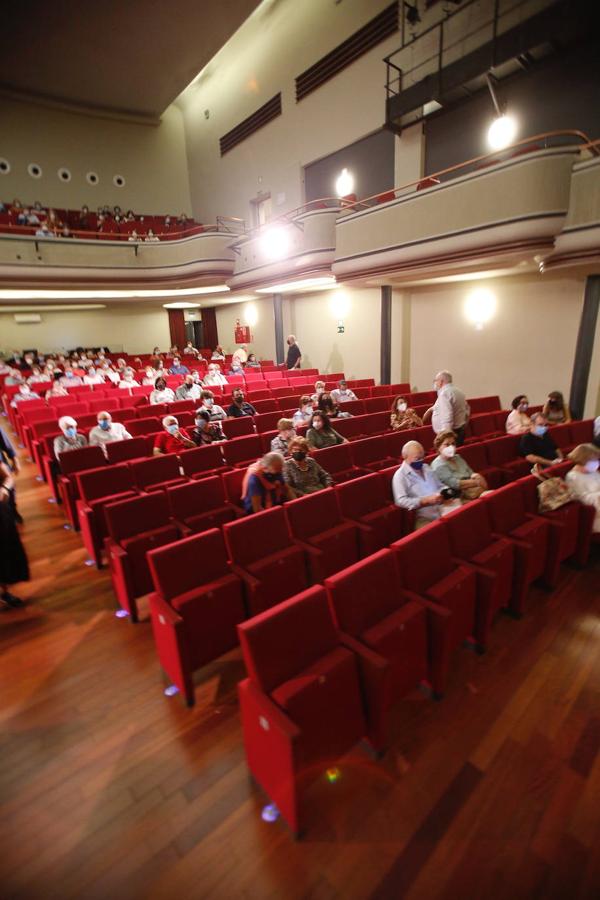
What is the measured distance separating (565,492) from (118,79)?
49.9 ft

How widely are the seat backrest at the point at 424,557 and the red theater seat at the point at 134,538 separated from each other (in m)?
1.52

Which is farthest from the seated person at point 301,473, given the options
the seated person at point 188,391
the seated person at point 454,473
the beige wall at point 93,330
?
the beige wall at point 93,330

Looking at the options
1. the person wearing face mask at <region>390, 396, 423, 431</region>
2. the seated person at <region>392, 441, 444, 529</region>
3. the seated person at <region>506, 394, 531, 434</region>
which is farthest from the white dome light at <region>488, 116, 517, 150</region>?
the seated person at <region>392, 441, 444, 529</region>

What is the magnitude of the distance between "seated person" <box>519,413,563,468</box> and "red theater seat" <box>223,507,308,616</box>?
2.58m

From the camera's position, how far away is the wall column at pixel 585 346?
5.72m

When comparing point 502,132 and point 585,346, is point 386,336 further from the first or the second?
point 502,132

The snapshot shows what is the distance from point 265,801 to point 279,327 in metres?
10.8

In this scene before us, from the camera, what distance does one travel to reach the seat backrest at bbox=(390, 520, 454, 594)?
213 cm

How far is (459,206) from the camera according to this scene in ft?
18.8

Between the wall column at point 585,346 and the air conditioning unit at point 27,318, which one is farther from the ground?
the air conditioning unit at point 27,318

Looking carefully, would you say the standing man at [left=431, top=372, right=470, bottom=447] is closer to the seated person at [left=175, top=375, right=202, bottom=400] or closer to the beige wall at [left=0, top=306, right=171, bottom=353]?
the seated person at [left=175, top=375, right=202, bottom=400]

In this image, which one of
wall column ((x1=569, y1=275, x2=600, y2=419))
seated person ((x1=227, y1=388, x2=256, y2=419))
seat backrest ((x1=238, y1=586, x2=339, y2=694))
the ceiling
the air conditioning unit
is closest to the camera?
seat backrest ((x1=238, y1=586, x2=339, y2=694))

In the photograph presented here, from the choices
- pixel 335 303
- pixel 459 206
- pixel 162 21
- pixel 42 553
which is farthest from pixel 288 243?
pixel 42 553

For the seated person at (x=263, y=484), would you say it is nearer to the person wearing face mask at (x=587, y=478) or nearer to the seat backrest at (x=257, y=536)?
the seat backrest at (x=257, y=536)
